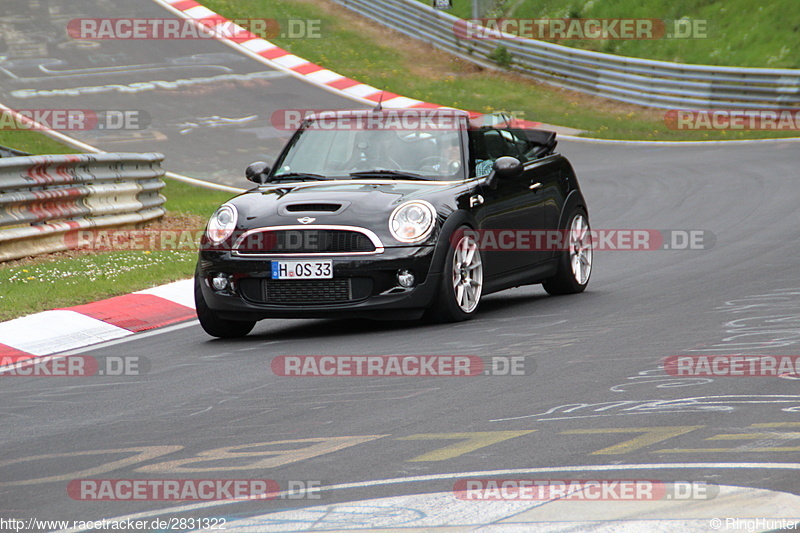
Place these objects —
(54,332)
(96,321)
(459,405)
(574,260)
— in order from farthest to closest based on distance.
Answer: (574,260) → (96,321) → (54,332) → (459,405)

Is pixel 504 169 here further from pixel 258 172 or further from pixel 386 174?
pixel 258 172

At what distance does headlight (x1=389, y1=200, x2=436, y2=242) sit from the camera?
805 centimetres

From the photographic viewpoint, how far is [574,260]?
Answer: 10.0 metres

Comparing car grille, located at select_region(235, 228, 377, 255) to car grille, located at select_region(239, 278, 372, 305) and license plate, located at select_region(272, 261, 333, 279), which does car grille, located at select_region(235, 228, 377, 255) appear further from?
car grille, located at select_region(239, 278, 372, 305)

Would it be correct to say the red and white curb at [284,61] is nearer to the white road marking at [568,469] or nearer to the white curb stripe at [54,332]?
the white curb stripe at [54,332]

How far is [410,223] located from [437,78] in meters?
20.4

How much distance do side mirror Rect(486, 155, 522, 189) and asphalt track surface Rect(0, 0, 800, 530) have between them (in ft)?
3.19

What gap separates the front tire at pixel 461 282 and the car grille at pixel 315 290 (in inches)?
21.2

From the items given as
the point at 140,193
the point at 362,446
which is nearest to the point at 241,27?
the point at 140,193

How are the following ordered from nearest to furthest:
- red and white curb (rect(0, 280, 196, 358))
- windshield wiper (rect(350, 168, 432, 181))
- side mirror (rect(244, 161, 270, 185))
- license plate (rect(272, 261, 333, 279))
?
license plate (rect(272, 261, 333, 279)) → red and white curb (rect(0, 280, 196, 358)) → windshield wiper (rect(350, 168, 432, 181)) → side mirror (rect(244, 161, 270, 185))

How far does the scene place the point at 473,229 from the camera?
855 centimetres

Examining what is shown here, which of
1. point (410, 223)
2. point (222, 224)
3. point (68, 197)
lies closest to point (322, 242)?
point (410, 223)

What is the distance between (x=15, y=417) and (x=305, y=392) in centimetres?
143

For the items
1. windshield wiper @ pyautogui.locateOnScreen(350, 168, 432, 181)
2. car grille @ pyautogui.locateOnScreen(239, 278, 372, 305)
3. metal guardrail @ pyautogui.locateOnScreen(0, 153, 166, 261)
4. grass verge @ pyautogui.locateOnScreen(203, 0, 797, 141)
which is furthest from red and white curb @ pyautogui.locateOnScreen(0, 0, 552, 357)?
grass verge @ pyautogui.locateOnScreen(203, 0, 797, 141)
